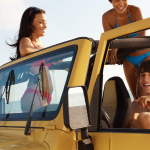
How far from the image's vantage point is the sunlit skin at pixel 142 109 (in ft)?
5.65

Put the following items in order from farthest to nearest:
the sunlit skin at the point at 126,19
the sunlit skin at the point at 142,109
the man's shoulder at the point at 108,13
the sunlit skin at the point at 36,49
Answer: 1. the man's shoulder at the point at 108,13
2. the sunlit skin at the point at 126,19
3. the sunlit skin at the point at 36,49
4. the sunlit skin at the point at 142,109

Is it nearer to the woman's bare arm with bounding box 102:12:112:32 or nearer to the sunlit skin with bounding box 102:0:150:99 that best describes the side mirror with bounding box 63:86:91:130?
the sunlit skin with bounding box 102:0:150:99

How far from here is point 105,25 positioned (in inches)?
113

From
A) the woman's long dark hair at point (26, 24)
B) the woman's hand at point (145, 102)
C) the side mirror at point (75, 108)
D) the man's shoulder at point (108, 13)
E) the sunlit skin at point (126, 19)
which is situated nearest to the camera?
the side mirror at point (75, 108)

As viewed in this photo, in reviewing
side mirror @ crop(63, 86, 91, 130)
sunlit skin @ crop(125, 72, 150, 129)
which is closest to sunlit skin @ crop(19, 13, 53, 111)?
side mirror @ crop(63, 86, 91, 130)

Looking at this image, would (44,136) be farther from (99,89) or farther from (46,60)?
(46,60)

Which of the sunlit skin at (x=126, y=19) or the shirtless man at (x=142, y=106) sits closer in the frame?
the shirtless man at (x=142, y=106)

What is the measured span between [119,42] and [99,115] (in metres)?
0.63

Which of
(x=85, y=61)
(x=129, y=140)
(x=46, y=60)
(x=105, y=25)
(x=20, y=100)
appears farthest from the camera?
(x=105, y=25)

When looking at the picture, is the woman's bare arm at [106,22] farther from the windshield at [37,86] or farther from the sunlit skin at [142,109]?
the windshield at [37,86]

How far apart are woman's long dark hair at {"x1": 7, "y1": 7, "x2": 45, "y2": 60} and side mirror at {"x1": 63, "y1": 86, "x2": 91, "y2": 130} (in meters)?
1.76

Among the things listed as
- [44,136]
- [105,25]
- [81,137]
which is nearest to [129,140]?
[81,137]

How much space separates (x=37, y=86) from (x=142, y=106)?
90cm

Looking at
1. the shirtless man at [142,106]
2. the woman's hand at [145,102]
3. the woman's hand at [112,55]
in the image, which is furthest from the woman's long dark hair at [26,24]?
the woman's hand at [145,102]
